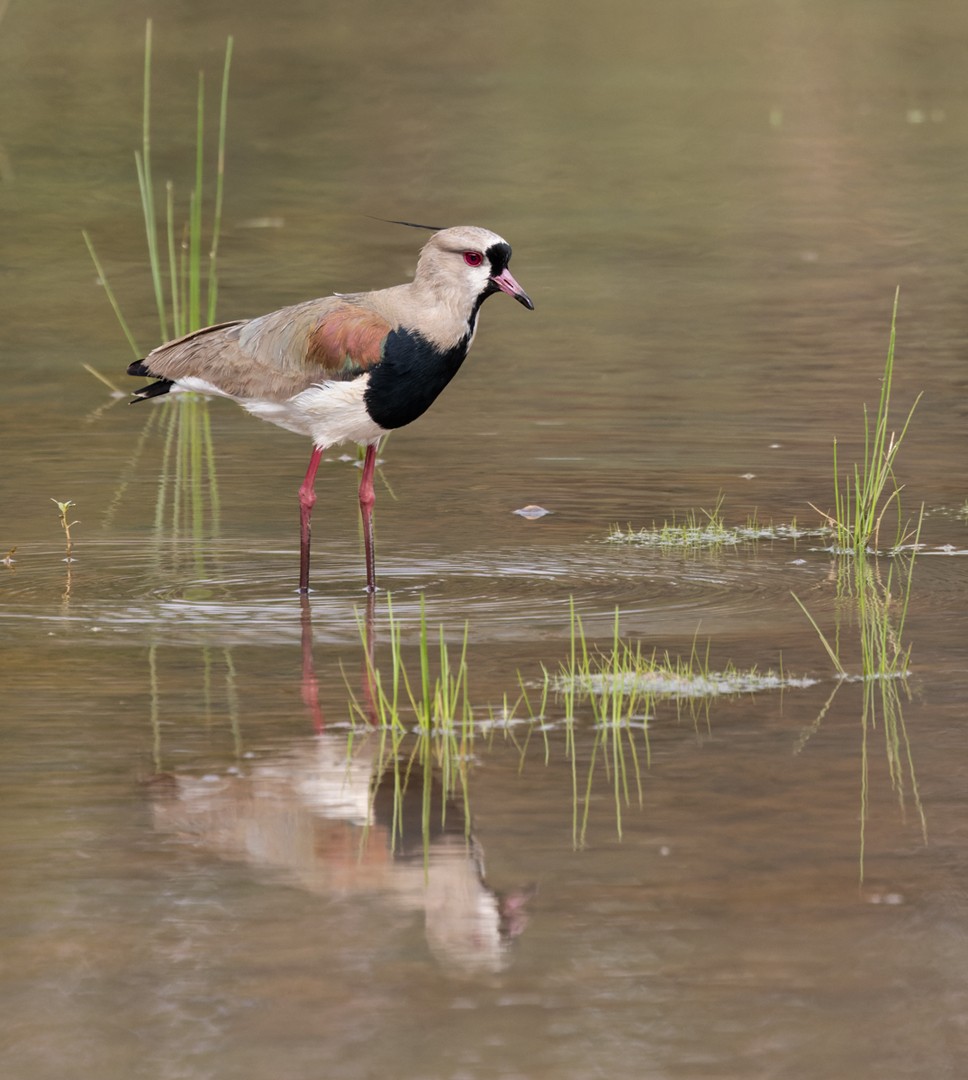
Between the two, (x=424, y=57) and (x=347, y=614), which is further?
(x=424, y=57)

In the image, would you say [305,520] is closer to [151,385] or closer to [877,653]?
[151,385]

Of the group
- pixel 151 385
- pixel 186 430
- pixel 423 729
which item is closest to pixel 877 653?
pixel 423 729

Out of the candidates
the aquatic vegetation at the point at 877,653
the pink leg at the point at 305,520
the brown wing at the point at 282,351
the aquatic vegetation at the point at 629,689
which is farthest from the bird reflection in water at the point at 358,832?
the brown wing at the point at 282,351

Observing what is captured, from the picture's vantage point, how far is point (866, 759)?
20.9ft

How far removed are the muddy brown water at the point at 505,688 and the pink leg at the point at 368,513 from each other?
135mm

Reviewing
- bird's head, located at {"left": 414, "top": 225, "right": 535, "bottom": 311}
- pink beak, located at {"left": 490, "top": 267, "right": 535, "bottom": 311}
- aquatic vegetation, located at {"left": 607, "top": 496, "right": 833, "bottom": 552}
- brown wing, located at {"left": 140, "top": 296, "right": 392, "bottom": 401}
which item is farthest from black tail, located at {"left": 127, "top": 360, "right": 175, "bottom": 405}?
aquatic vegetation, located at {"left": 607, "top": 496, "right": 833, "bottom": 552}

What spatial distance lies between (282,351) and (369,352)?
0.49 metres

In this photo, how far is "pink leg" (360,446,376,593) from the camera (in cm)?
865

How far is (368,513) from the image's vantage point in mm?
8852

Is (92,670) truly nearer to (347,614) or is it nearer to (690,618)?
(347,614)

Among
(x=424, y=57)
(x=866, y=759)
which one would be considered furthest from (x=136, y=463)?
(x=424, y=57)

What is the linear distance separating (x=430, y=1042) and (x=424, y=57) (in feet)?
87.6

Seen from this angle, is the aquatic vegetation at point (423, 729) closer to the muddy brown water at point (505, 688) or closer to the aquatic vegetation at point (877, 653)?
the muddy brown water at point (505, 688)

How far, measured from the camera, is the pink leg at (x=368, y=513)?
8.65 m
